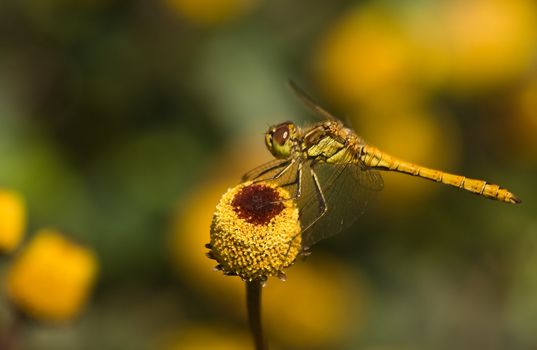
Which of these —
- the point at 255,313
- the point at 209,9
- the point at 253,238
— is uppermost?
the point at 209,9

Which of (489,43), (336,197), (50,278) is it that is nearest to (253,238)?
(336,197)

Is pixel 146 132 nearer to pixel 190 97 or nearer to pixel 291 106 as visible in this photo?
pixel 190 97

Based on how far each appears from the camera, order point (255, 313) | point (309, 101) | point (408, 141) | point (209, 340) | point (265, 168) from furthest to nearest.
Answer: point (408, 141), point (209, 340), point (309, 101), point (265, 168), point (255, 313)

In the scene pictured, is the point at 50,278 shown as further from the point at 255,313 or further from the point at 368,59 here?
the point at 368,59

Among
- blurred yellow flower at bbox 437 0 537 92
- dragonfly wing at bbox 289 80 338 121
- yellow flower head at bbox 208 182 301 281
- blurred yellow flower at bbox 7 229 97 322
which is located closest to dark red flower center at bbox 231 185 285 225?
yellow flower head at bbox 208 182 301 281

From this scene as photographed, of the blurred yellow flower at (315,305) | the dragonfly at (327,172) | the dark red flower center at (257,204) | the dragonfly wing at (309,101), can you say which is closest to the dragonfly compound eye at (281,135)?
the dragonfly at (327,172)

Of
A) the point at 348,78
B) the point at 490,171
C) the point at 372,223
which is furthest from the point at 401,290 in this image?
the point at 348,78
